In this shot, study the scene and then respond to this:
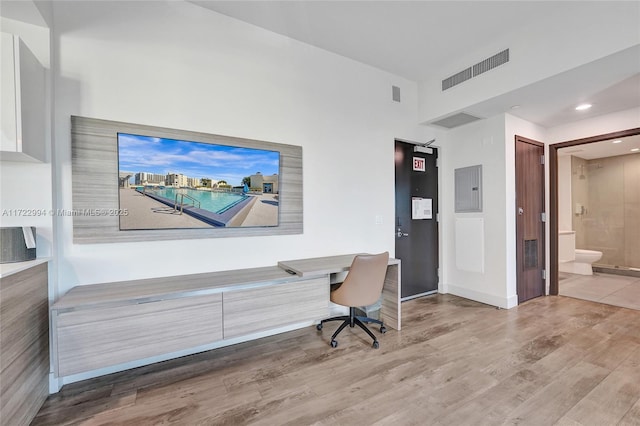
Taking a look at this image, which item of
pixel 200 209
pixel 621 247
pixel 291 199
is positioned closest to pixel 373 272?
pixel 291 199

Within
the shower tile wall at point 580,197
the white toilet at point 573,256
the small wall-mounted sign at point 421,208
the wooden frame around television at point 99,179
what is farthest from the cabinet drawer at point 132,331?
the shower tile wall at point 580,197

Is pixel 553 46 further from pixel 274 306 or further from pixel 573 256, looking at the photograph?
pixel 573 256

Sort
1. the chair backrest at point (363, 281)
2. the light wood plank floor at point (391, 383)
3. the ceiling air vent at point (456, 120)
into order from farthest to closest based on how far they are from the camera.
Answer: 1. the ceiling air vent at point (456, 120)
2. the chair backrest at point (363, 281)
3. the light wood plank floor at point (391, 383)

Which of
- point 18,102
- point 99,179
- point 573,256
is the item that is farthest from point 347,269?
point 573,256

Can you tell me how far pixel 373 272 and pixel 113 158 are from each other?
237cm

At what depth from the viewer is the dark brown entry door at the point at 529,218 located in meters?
3.73

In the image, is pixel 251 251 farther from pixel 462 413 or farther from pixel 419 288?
pixel 419 288

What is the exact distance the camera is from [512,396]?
185 centimetres

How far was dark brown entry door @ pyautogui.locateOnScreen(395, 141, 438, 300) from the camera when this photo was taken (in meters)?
3.83

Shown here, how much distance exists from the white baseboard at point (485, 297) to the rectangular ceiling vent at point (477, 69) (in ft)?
9.26

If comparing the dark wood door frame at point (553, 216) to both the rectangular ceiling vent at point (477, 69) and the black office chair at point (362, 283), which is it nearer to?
the rectangular ceiling vent at point (477, 69)

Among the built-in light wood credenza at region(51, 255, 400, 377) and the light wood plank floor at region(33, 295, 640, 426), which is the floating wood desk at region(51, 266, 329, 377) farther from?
the light wood plank floor at region(33, 295, 640, 426)

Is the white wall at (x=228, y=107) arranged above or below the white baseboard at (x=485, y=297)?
above

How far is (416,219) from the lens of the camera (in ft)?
13.1
